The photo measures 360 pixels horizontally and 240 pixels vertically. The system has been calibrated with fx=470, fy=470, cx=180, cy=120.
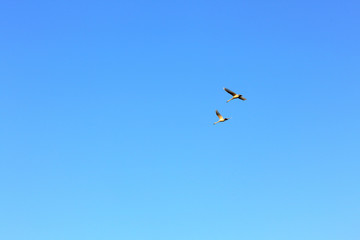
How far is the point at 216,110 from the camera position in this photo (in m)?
114

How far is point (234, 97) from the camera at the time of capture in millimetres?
103312

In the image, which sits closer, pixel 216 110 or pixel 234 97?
pixel 234 97

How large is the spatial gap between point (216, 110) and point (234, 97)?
1179cm
